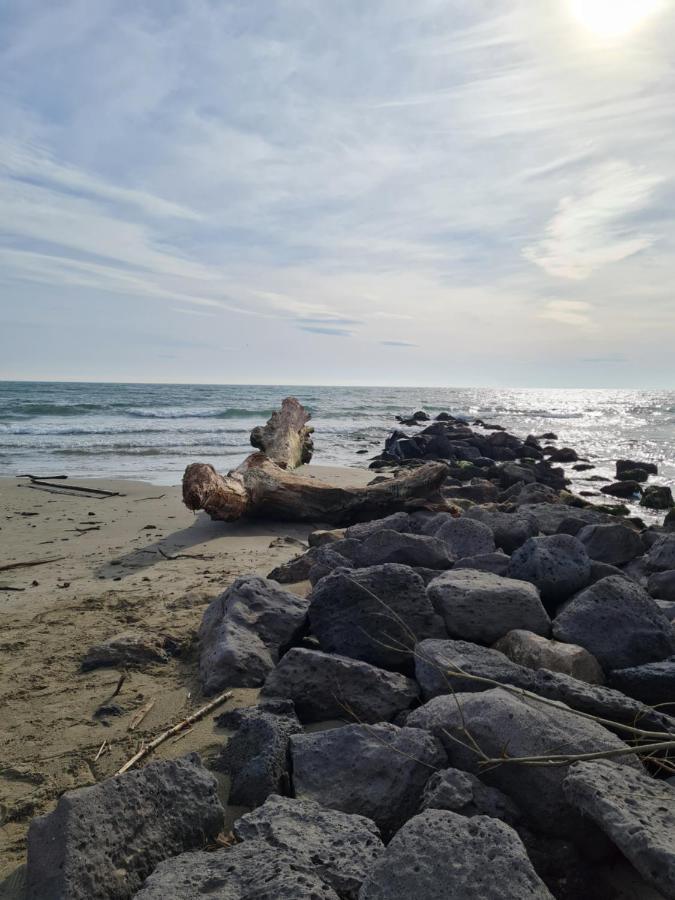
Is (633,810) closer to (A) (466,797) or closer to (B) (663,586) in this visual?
(A) (466,797)

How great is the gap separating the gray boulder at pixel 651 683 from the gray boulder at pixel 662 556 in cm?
259

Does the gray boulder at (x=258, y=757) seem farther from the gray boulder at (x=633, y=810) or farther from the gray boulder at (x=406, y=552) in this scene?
the gray boulder at (x=406, y=552)

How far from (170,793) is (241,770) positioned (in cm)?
35

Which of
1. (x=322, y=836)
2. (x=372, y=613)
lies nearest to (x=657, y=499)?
(x=372, y=613)

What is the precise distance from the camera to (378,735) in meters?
2.27

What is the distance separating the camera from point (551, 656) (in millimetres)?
2902

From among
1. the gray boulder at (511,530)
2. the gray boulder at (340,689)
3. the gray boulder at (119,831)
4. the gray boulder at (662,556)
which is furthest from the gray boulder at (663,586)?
the gray boulder at (119,831)

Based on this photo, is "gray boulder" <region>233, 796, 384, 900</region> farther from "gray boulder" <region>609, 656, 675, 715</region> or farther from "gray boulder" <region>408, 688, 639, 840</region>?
"gray boulder" <region>609, 656, 675, 715</region>

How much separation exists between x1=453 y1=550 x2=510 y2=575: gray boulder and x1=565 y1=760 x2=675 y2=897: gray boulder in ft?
7.06

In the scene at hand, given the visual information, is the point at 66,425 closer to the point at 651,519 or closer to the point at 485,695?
the point at 651,519

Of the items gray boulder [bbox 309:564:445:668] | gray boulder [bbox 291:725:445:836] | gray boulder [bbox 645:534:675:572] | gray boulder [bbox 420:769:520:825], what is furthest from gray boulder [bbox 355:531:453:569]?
gray boulder [bbox 420:769:520:825]

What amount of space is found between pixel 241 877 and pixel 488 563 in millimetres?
2910

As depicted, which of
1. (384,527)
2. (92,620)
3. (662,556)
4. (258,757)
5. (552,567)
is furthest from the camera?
(384,527)

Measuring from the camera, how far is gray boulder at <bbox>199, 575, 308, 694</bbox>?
10.2 feet
